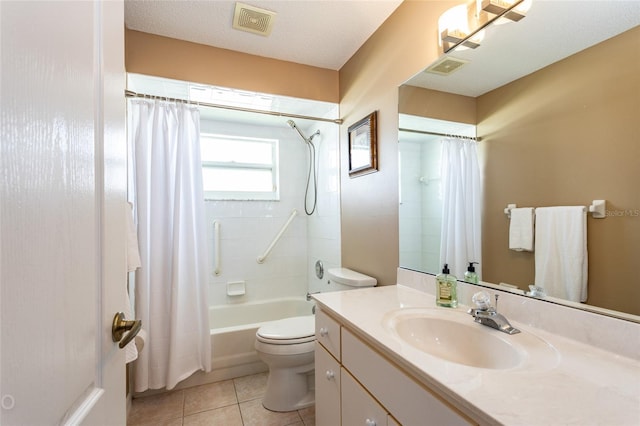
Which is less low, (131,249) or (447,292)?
(131,249)

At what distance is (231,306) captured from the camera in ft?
9.14

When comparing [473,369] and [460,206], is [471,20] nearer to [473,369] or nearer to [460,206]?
[460,206]

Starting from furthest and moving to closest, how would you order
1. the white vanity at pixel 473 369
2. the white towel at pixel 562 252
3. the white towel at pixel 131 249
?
the white towel at pixel 131 249 < the white towel at pixel 562 252 < the white vanity at pixel 473 369

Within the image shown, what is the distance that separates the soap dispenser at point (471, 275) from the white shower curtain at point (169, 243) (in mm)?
1659

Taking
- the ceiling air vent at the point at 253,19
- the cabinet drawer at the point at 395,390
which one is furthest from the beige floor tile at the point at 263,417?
the ceiling air vent at the point at 253,19

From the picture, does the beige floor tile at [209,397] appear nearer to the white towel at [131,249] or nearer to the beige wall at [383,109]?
the white towel at [131,249]

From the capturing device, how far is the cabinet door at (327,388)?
1178 mm

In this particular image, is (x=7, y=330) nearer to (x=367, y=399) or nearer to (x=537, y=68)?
(x=367, y=399)

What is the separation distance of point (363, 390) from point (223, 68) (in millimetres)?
2134

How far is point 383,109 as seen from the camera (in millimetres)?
1800

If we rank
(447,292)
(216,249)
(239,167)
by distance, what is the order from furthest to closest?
(239,167)
(216,249)
(447,292)

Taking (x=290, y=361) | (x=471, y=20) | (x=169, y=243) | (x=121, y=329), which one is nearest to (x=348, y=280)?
(x=290, y=361)

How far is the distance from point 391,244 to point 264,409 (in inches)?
51.4

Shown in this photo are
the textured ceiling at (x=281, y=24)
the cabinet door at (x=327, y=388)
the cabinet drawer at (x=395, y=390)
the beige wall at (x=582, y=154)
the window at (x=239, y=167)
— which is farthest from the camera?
the window at (x=239, y=167)
